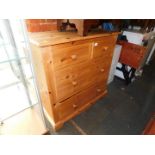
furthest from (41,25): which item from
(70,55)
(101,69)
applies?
(101,69)

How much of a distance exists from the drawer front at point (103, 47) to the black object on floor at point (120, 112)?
0.81m

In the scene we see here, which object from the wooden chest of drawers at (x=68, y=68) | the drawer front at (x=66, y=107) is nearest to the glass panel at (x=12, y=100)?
the wooden chest of drawers at (x=68, y=68)

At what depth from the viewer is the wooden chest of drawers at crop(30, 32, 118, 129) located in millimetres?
986

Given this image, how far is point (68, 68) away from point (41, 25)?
56 centimetres

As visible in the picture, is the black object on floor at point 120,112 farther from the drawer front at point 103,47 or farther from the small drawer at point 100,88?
the drawer front at point 103,47

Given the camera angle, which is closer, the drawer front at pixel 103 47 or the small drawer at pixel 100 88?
the drawer front at pixel 103 47

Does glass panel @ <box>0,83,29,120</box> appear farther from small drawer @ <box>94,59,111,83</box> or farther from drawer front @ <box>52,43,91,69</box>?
small drawer @ <box>94,59,111,83</box>

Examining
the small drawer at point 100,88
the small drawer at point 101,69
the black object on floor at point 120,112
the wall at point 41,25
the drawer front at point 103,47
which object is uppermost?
the wall at point 41,25

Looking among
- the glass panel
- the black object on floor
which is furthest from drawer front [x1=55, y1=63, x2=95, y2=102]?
the glass panel

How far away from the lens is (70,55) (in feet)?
3.63

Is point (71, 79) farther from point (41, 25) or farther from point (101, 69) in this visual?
point (41, 25)

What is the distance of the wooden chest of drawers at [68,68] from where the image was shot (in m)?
0.99

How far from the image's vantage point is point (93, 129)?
4.87 feet
